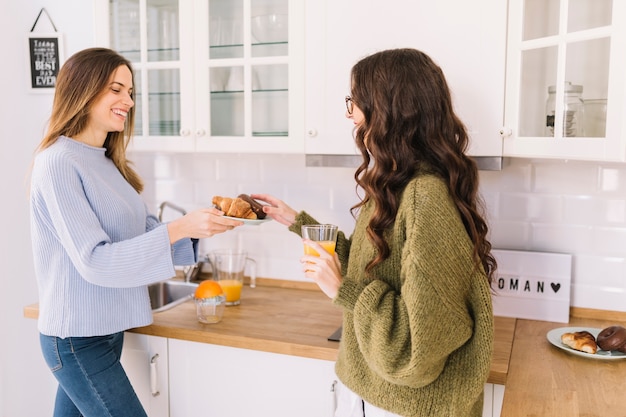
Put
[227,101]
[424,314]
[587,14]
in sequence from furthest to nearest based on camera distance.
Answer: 1. [227,101]
2. [587,14]
3. [424,314]

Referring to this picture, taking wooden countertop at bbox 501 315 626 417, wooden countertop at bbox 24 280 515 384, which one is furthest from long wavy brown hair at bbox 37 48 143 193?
wooden countertop at bbox 501 315 626 417

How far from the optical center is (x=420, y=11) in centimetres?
199

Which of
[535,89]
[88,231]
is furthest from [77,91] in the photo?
[535,89]

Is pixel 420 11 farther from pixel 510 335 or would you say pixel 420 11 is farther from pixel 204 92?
pixel 510 335

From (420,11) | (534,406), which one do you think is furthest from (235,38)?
(534,406)

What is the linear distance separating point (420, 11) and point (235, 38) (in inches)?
27.1

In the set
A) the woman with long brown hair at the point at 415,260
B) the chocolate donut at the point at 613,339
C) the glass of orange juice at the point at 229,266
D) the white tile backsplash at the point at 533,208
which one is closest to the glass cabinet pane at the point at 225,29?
the white tile backsplash at the point at 533,208

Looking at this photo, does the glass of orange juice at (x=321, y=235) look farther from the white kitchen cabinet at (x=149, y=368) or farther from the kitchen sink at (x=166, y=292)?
the kitchen sink at (x=166, y=292)

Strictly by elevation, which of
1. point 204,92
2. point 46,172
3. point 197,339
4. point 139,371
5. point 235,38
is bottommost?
point 139,371

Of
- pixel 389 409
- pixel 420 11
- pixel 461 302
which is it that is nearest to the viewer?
pixel 461 302

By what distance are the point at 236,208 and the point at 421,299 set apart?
0.84 m

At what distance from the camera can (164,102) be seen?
247 centimetres

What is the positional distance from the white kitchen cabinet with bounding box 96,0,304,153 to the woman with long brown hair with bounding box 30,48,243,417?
352 mm

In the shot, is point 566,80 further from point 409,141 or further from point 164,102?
point 164,102
